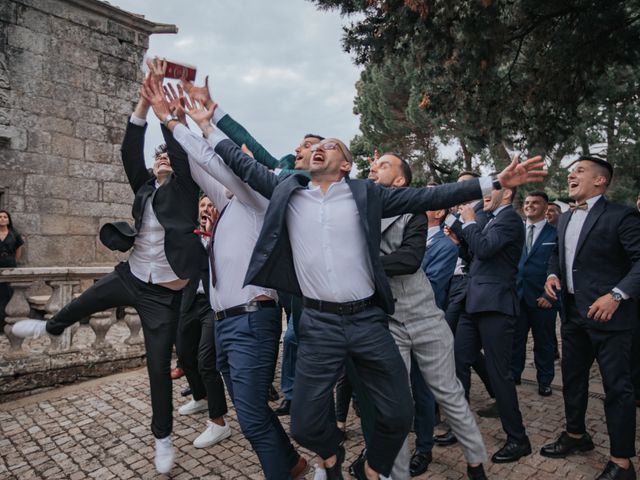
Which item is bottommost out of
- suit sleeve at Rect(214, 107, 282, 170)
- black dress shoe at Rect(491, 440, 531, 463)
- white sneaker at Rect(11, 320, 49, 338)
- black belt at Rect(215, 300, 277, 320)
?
black dress shoe at Rect(491, 440, 531, 463)

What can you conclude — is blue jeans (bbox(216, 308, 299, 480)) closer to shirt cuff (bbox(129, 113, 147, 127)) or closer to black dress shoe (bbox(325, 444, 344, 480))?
black dress shoe (bbox(325, 444, 344, 480))

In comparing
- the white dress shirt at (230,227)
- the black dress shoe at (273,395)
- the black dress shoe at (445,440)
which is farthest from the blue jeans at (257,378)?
the black dress shoe at (273,395)

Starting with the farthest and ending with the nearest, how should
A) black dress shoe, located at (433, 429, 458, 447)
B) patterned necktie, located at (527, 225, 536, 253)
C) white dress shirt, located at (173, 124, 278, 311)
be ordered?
patterned necktie, located at (527, 225, 536, 253)
black dress shoe, located at (433, 429, 458, 447)
white dress shirt, located at (173, 124, 278, 311)

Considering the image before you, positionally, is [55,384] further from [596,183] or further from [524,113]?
[524,113]

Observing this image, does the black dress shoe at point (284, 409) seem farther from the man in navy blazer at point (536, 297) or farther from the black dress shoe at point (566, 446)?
the man in navy blazer at point (536, 297)

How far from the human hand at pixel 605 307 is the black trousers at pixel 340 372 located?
146cm

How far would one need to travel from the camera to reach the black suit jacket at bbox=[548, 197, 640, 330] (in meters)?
3.03

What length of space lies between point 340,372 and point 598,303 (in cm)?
182

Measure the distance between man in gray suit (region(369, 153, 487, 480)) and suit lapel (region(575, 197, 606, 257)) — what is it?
118 cm

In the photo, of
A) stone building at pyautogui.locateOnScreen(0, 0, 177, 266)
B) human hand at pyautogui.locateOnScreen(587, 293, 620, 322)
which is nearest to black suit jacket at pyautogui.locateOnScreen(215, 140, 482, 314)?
human hand at pyautogui.locateOnScreen(587, 293, 620, 322)

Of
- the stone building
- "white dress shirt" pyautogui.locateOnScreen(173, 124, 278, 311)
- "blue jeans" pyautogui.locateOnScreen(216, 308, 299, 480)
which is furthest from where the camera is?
the stone building

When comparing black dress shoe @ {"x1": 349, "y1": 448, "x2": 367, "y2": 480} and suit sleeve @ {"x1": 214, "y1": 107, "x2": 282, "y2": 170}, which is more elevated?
suit sleeve @ {"x1": 214, "y1": 107, "x2": 282, "y2": 170}

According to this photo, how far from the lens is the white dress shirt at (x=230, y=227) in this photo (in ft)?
8.87

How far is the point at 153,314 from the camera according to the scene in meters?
3.23
